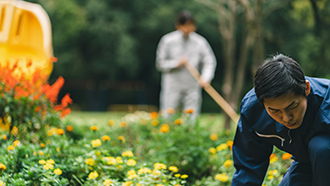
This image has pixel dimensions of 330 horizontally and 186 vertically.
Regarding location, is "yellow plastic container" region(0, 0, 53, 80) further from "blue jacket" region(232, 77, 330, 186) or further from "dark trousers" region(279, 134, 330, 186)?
"dark trousers" region(279, 134, 330, 186)

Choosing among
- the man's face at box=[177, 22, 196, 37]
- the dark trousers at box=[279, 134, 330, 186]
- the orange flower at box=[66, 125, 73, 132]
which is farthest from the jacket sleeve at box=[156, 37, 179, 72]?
the dark trousers at box=[279, 134, 330, 186]

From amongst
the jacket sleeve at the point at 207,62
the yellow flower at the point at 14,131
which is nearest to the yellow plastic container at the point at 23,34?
the yellow flower at the point at 14,131

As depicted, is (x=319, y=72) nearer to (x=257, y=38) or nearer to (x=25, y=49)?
(x=257, y=38)

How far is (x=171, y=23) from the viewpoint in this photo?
2008cm

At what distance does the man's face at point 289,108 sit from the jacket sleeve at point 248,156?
31 cm

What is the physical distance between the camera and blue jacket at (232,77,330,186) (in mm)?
1973

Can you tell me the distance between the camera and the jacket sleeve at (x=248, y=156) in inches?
87.0

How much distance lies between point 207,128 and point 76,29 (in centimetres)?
1467

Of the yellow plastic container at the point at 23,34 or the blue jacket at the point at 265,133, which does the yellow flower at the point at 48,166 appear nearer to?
the blue jacket at the point at 265,133

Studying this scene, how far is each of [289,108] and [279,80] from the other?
14cm

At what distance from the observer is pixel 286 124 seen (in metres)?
1.91

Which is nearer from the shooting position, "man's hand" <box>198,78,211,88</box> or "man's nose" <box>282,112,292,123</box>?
"man's nose" <box>282,112,292,123</box>

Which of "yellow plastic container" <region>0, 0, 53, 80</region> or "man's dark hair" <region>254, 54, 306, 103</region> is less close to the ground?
"man's dark hair" <region>254, 54, 306, 103</region>

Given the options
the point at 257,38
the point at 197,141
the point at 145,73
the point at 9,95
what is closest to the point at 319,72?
the point at 257,38
